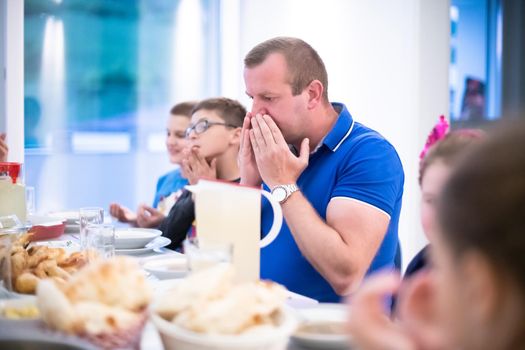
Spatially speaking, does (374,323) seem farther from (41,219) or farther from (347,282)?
(41,219)

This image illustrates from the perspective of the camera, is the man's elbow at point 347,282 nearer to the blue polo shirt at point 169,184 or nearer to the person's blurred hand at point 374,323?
the person's blurred hand at point 374,323

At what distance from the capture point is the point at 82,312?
67 cm

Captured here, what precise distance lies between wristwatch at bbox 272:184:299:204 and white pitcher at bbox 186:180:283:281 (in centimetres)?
34

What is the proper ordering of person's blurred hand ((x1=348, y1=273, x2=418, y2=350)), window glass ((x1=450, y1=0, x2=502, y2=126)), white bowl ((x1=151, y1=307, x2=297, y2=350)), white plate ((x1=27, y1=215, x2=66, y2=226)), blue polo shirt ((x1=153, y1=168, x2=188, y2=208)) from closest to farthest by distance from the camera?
person's blurred hand ((x1=348, y1=273, x2=418, y2=350)) < white bowl ((x1=151, y1=307, x2=297, y2=350)) < white plate ((x1=27, y1=215, x2=66, y2=226)) < blue polo shirt ((x1=153, y1=168, x2=188, y2=208)) < window glass ((x1=450, y1=0, x2=502, y2=126))

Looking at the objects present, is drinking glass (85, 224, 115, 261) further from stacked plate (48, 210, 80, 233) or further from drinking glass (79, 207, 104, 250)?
stacked plate (48, 210, 80, 233)

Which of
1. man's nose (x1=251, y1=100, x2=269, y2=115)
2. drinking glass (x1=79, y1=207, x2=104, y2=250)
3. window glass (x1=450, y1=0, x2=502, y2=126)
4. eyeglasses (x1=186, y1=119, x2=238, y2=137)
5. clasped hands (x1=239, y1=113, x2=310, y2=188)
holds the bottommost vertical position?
drinking glass (x1=79, y1=207, x2=104, y2=250)

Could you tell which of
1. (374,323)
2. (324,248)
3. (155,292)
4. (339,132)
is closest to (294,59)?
(339,132)

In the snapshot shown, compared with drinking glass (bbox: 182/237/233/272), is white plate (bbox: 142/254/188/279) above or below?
below

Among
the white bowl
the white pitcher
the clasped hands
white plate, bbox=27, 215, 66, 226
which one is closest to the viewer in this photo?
the white bowl

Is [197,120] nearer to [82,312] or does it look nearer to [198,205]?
[198,205]

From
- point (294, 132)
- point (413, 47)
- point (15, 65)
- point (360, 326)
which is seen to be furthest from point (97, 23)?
point (360, 326)

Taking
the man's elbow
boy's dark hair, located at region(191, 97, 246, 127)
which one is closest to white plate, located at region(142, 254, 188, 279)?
the man's elbow

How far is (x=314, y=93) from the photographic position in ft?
5.50

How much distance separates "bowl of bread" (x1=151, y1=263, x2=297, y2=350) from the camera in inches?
25.4
